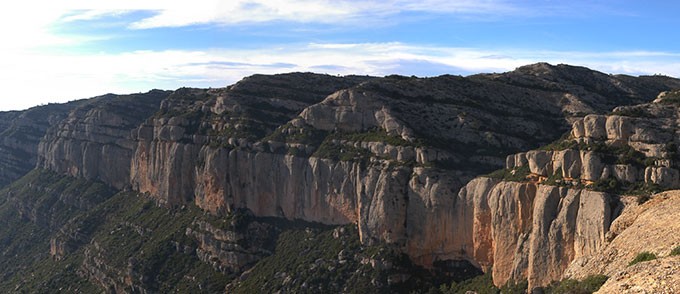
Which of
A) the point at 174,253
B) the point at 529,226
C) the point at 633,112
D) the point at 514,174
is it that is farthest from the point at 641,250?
the point at 174,253

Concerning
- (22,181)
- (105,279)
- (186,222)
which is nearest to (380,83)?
(186,222)

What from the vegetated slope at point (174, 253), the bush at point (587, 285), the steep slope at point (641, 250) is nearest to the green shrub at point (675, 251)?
the steep slope at point (641, 250)

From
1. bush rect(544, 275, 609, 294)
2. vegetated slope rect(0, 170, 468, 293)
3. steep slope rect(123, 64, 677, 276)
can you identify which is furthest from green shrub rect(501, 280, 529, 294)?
bush rect(544, 275, 609, 294)

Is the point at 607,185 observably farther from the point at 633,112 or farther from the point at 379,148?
the point at 379,148

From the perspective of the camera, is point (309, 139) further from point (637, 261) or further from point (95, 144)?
point (95, 144)

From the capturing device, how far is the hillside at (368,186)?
5698 cm

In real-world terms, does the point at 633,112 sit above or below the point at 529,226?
above

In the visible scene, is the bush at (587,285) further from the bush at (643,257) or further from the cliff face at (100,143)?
the cliff face at (100,143)

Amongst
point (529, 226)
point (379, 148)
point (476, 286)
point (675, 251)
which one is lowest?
point (476, 286)

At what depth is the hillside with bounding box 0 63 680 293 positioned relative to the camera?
187 ft

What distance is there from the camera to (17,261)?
146 metres

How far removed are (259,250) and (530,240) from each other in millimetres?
51233

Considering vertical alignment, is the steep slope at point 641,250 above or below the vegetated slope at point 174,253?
above

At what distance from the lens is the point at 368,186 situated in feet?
271
